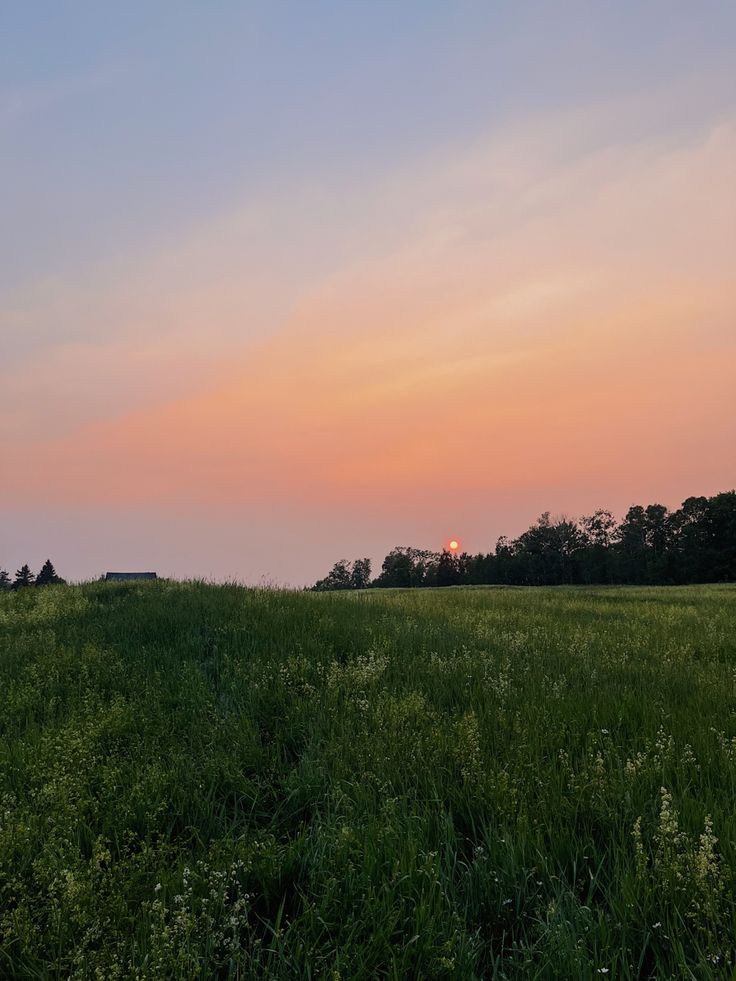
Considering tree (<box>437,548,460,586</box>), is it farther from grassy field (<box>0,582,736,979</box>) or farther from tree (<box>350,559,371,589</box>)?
grassy field (<box>0,582,736,979</box>)

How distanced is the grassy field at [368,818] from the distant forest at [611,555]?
88.4 metres

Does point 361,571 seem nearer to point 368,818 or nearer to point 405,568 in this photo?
point 405,568

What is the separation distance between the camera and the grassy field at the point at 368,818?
8.89ft

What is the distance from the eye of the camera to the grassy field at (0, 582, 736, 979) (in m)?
2.71

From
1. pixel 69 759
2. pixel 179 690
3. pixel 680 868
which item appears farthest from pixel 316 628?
pixel 680 868

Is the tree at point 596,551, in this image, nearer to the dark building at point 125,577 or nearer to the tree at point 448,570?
the tree at point 448,570

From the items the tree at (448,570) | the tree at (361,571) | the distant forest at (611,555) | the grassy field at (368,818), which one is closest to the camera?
the grassy field at (368,818)

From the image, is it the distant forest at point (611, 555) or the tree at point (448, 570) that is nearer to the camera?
the distant forest at point (611, 555)

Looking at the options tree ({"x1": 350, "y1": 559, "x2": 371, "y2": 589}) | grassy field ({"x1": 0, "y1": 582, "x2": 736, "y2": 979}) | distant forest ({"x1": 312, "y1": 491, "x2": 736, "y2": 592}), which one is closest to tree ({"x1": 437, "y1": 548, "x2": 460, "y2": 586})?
distant forest ({"x1": 312, "y1": 491, "x2": 736, "y2": 592})

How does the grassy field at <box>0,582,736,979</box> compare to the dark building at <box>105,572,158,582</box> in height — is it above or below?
below

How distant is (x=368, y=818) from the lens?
3.68 m

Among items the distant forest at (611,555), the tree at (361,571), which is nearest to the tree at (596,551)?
the distant forest at (611,555)

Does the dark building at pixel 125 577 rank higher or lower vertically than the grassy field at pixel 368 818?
higher

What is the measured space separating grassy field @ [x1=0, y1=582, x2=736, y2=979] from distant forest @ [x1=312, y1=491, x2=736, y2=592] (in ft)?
290
